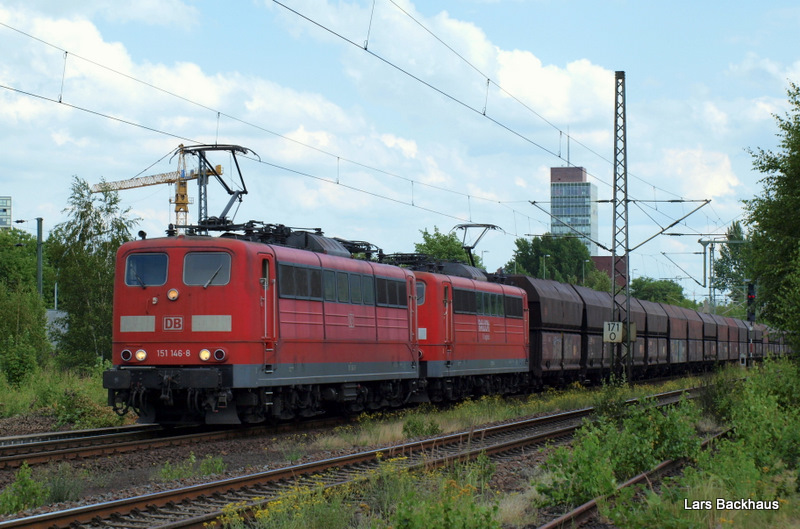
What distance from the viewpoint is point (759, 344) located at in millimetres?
66938

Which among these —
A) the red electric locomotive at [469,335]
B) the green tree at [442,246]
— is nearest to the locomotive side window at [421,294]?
the red electric locomotive at [469,335]

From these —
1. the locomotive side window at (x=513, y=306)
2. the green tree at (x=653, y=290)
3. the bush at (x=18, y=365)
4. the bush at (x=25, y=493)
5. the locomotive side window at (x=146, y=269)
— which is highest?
the green tree at (x=653, y=290)

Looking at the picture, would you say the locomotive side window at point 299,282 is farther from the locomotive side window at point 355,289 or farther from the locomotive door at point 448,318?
the locomotive door at point 448,318

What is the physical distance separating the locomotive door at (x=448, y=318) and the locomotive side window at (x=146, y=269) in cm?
923

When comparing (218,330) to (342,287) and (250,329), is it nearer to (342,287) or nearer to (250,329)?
(250,329)

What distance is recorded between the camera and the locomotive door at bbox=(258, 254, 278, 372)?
16.9 m

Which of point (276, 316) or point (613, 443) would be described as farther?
point (276, 316)

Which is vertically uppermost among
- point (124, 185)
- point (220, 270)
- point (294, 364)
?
point (124, 185)

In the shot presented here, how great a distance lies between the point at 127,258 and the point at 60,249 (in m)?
24.2

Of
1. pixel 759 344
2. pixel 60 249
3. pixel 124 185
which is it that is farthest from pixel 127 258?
pixel 124 185

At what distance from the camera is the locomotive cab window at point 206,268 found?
1669cm

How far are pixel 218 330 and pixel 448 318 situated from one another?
942 cm

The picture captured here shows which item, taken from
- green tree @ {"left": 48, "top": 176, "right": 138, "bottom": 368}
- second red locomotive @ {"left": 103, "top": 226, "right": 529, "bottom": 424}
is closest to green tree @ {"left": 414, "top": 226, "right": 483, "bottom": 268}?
green tree @ {"left": 48, "top": 176, "right": 138, "bottom": 368}

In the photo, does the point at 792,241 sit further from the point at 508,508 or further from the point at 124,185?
the point at 124,185
